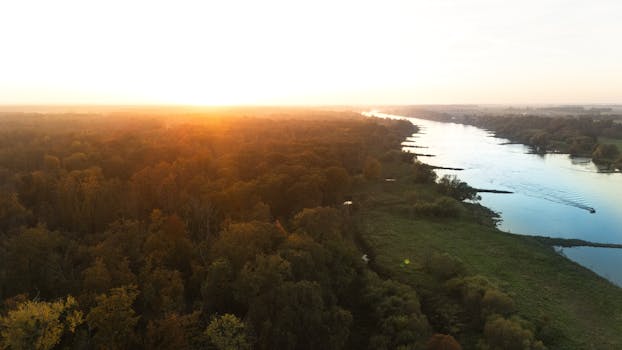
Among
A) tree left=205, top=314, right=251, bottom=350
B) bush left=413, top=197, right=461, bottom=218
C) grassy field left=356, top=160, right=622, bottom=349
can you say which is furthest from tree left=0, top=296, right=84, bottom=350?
bush left=413, top=197, right=461, bottom=218

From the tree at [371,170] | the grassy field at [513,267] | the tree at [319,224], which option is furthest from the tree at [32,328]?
the tree at [371,170]

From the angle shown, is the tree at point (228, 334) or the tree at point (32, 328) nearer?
the tree at point (32, 328)

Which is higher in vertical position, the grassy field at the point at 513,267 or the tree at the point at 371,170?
the tree at the point at 371,170

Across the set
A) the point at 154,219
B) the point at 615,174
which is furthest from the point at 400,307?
the point at 615,174

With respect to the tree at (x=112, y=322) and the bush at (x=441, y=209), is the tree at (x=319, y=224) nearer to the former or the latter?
the tree at (x=112, y=322)

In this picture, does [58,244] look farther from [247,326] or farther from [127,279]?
[247,326]

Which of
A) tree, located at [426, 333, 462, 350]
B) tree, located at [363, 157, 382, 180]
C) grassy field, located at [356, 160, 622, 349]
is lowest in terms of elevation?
grassy field, located at [356, 160, 622, 349]

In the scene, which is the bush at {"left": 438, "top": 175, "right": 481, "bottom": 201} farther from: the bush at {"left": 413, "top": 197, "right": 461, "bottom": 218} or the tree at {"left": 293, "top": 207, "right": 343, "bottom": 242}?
the tree at {"left": 293, "top": 207, "right": 343, "bottom": 242}
